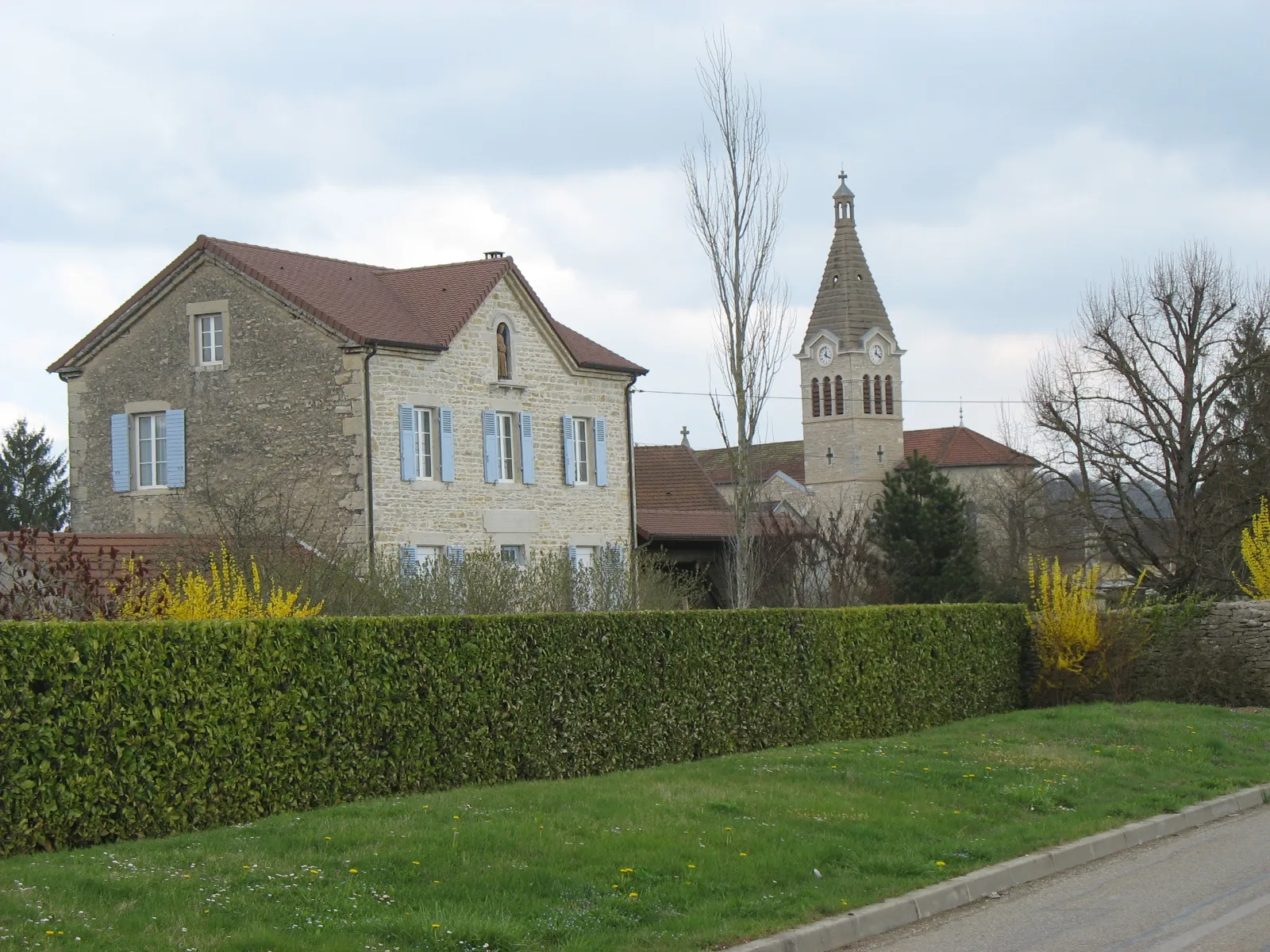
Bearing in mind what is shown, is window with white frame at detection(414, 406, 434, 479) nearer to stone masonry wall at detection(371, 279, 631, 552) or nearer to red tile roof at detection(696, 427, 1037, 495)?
stone masonry wall at detection(371, 279, 631, 552)

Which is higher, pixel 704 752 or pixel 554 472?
pixel 554 472

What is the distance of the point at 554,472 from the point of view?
116 feet

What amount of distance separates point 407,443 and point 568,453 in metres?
5.06

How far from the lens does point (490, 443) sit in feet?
110

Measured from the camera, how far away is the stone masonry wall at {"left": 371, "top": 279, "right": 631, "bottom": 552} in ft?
103

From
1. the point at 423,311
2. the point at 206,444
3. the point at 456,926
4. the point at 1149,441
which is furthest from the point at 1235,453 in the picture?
the point at 456,926

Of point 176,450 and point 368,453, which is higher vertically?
point 176,450

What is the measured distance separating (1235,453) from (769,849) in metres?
32.4

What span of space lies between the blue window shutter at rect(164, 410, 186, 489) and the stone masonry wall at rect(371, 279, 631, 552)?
4.68 metres

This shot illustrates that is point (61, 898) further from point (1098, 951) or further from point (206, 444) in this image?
point (206, 444)

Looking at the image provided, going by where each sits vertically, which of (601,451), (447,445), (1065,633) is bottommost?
(1065,633)

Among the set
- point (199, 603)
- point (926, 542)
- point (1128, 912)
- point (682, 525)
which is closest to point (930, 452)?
point (926, 542)

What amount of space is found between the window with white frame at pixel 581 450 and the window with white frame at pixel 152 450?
9.28 metres

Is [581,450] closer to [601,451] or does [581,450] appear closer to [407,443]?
[601,451]
